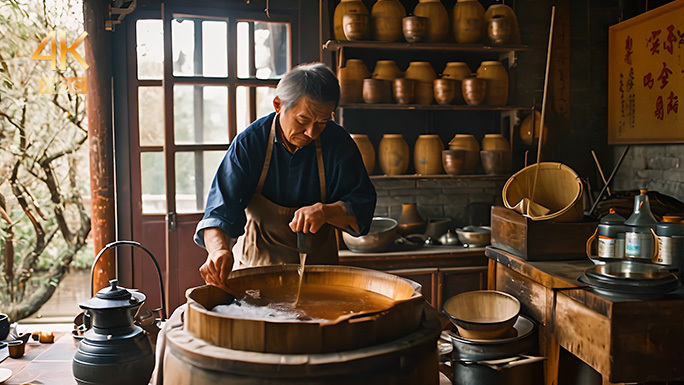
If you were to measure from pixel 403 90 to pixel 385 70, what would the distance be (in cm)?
22

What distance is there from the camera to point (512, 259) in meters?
2.97

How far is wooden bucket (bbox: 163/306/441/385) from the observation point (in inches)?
48.3

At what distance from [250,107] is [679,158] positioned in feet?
10.4

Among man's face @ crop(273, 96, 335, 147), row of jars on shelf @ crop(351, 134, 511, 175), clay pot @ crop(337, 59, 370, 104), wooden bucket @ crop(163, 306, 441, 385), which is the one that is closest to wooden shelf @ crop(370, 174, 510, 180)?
row of jars on shelf @ crop(351, 134, 511, 175)

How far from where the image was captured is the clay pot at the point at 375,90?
4.09 meters

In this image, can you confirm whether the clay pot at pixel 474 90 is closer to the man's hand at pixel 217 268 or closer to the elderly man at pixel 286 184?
the elderly man at pixel 286 184

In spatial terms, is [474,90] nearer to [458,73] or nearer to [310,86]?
[458,73]

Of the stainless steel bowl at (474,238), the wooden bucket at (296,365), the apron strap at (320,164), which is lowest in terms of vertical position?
the stainless steel bowl at (474,238)

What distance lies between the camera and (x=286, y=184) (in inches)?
91.8

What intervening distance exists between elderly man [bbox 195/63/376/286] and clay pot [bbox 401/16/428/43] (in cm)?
198

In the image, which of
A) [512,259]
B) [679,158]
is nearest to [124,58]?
[512,259]

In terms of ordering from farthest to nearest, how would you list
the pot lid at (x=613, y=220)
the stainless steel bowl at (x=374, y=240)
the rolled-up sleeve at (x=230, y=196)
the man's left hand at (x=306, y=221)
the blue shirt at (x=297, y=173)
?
the stainless steel bowl at (x=374, y=240) → the pot lid at (x=613, y=220) → the blue shirt at (x=297, y=173) → the rolled-up sleeve at (x=230, y=196) → the man's left hand at (x=306, y=221)

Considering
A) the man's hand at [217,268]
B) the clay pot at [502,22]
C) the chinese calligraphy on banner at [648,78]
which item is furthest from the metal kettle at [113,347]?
the chinese calligraphy on banner at [648,78]

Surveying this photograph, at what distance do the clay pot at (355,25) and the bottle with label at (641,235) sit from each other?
87.4 inches
